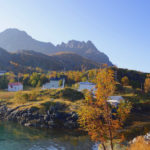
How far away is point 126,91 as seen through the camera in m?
86.9

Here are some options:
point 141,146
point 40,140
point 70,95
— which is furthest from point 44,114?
point 141,146

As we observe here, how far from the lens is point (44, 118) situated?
55.2 m

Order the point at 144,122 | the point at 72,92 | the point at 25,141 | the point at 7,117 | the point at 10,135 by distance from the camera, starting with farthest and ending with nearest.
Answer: the point at 72,92, the point at 7,117, the point at 144,122, the point at 10,135, the point at 25,141

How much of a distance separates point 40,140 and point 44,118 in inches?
602

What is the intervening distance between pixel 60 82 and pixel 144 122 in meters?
64.4

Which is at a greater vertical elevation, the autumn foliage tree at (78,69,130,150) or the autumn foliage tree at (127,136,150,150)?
the autumn foliage tree at (78,69,130,150)

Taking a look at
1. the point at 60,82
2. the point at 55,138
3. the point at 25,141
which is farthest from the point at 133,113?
the point at 60,82

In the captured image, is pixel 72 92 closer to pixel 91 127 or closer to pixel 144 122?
pixel 144 122

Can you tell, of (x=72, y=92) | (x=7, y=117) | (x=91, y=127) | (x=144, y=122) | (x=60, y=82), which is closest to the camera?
(x=91, y=127)

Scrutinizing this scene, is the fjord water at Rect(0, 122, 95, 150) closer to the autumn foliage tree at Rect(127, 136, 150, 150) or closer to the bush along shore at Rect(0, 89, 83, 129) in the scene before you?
the bush along shore at Rect(0, 89, 83, 129)

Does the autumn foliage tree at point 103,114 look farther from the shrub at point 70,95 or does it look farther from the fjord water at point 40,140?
the shrub at point 70,95

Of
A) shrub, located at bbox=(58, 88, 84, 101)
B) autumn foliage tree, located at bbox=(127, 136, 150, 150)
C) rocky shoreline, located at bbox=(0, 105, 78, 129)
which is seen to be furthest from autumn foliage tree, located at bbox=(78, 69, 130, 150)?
shrub, located at bbox=(58, 88, 84, 101)

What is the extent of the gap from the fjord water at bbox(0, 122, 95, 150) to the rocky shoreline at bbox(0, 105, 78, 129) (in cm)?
411

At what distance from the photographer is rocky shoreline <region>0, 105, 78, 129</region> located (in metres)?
52.1
